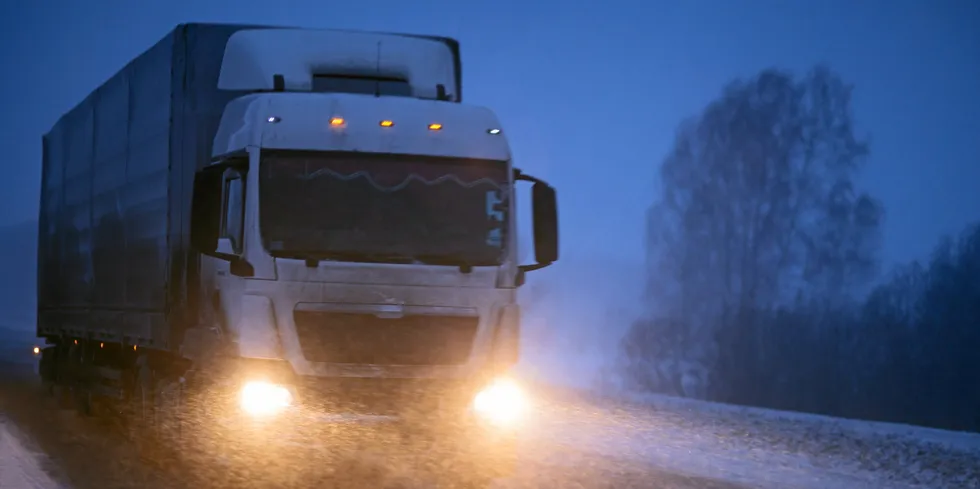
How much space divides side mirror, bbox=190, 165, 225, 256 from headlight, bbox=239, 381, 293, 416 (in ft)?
3.91

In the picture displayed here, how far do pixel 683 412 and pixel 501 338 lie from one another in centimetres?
852

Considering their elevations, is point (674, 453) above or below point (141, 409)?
below

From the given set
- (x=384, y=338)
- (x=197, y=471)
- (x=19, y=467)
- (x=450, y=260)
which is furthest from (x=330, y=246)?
(x=19, y=467)

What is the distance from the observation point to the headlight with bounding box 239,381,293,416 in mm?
10156

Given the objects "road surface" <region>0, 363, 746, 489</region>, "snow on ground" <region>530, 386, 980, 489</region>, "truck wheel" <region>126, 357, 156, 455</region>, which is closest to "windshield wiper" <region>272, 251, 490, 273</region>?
"road surface" <region>0, 363, 746, 489</region>

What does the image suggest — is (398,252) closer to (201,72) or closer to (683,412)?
(201,72)

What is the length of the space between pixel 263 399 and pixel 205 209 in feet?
5.25

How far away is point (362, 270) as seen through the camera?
10391 millimetres

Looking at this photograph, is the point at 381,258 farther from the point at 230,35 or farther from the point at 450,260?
the point at 230,35

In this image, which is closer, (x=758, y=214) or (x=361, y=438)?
(x=361, y=438)

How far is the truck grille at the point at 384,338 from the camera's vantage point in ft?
34.1

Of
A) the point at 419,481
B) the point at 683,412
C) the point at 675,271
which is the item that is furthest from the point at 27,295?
the point at 419,481

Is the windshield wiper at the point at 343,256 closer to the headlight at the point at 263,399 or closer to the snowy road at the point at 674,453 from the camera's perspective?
Result: the headlight at the point at 263,399

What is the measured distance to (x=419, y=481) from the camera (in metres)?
9.73
